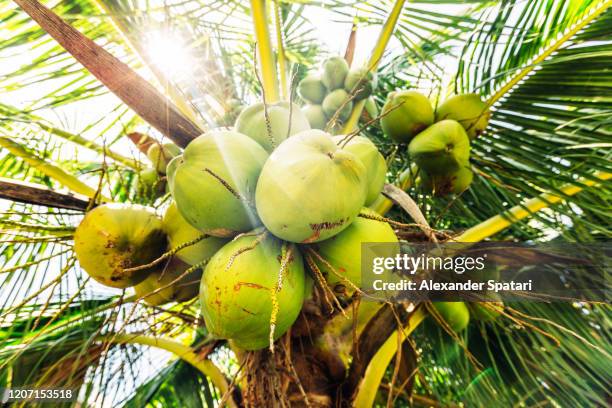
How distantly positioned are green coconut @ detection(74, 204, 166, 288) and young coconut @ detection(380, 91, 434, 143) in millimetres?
962

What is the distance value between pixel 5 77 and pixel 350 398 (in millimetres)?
1778

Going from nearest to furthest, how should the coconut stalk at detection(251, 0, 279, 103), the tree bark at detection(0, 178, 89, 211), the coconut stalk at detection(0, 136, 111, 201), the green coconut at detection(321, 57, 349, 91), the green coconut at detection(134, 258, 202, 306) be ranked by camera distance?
the tree bark at detection(0, 178, 89, 211), the green coconut at detection(134, 258, 202, 306), the coconut stalk at detection(251, 0, 279, 103), the coconut stalk at detection(0, 136, 111, 201), the green coconut at detection(321, 57, 349, 91)

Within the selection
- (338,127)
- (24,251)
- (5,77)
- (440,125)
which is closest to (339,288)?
(440,125)

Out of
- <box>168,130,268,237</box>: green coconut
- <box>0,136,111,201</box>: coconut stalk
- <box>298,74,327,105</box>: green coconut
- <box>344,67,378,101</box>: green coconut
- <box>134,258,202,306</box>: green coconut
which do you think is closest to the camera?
<box>168,130,268,237</box>: green coconut

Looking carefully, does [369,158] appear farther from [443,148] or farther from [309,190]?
[443,148]

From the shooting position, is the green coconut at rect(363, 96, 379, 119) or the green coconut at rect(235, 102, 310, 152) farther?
the green coconut at rect(363, 96, 379, 119)

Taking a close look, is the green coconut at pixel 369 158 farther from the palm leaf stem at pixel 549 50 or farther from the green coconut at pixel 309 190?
the palm leaf stem at pixel 549 50

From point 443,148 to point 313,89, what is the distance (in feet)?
2.75

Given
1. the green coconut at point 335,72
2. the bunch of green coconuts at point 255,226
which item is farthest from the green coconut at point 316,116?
the bunch of green coconuts at point 255,226

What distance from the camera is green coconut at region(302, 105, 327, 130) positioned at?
6.41 feet

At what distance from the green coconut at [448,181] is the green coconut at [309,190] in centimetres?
73

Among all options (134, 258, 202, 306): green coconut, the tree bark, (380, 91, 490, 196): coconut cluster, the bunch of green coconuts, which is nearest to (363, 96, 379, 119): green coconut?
(380, 91, 490, 196): coconut cluster

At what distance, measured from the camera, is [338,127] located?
177 cm

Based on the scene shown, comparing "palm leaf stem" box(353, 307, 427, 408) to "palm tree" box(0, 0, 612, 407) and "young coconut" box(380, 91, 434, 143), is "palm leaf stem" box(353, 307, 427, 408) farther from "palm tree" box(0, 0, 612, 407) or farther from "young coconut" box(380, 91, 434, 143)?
"young coconut" box(380, 91, 434, 143)
